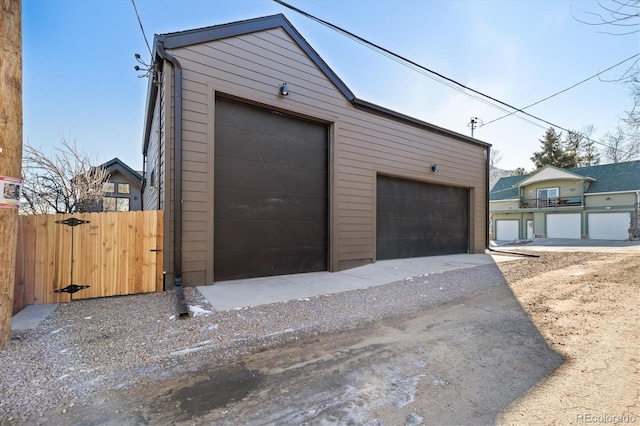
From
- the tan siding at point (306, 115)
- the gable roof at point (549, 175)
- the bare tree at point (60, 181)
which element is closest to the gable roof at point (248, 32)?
the tan siding at point (306, 115)

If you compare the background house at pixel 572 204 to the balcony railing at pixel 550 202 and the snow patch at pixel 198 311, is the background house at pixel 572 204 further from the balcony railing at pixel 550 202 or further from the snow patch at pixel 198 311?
the snow patch at pixel 198 311

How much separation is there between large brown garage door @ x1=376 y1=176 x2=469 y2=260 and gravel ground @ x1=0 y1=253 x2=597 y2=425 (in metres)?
A: 3.40

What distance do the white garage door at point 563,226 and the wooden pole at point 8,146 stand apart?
29369 mm

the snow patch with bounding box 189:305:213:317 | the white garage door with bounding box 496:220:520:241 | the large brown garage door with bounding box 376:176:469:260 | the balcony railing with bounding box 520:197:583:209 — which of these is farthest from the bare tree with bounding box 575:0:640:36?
the white garage door with bounding box 496:220:520:241

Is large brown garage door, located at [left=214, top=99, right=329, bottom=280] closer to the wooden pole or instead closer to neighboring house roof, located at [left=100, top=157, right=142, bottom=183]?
the wooden pole

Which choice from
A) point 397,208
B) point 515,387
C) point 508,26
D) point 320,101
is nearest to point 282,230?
point 320,101

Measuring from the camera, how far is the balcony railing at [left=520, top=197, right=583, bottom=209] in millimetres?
22297

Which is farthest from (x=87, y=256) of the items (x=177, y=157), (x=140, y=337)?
(x=140, y=337)

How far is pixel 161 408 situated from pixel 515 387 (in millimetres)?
2618

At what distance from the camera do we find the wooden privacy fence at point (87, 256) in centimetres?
396

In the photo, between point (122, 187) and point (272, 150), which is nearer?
point (272, 150)

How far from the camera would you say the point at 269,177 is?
6125 millimetres

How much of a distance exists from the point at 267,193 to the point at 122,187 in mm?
11262

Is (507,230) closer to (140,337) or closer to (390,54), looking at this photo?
(390,54)
